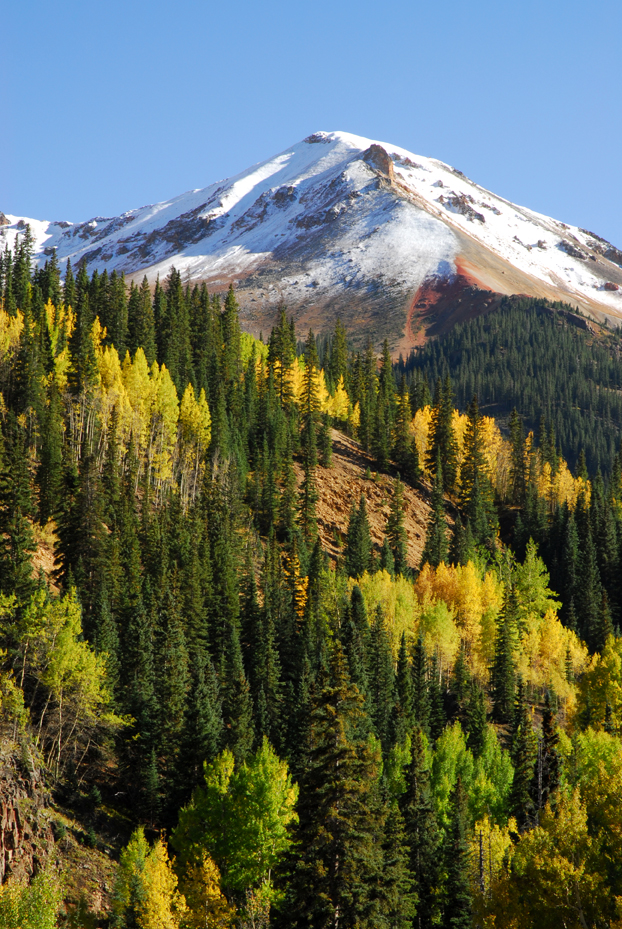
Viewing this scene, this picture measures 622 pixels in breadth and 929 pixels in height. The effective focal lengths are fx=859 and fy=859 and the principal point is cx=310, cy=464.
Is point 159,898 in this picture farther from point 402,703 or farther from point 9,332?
point 9,332

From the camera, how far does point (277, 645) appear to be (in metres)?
76.8

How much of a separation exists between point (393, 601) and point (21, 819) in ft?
169

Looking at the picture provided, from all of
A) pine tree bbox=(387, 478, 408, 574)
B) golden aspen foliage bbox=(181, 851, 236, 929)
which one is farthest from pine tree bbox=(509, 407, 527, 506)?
golden aspen foliage bbox=(181, 851, 236, 929)

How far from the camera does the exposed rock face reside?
4309 centimetres

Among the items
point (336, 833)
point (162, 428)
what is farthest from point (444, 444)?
point (336, 833)

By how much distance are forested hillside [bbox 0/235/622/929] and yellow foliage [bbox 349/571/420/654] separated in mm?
357

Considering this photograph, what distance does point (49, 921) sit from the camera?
3114cm

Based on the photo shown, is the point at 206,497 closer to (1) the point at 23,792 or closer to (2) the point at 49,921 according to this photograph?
(1) the point at 23,792

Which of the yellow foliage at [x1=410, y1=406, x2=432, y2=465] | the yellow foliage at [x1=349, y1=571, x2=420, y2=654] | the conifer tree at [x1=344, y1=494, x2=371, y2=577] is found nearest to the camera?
the yellow foliage at [x1=349, y1=571, x2=420, y2=654]

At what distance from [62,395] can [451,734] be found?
187ft

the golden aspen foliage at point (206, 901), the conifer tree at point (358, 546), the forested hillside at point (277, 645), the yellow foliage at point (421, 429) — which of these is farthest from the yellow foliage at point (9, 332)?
the golden aspen foliage at point (206, 901)

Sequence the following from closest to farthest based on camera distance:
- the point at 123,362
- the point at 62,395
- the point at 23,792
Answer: the point at 23,792
the point at 62,395
the point at 123,362

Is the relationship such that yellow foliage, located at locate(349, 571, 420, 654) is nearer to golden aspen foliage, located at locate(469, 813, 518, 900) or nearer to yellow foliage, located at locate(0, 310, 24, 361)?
golden aspen foliage, located at locate(469, 813, 518, 900)

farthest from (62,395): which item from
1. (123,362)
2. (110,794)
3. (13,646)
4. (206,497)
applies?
(110,794)
